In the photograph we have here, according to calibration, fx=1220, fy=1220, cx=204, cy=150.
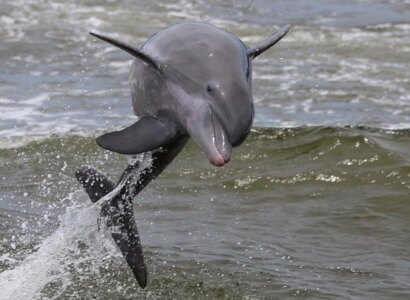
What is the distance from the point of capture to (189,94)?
4.79m

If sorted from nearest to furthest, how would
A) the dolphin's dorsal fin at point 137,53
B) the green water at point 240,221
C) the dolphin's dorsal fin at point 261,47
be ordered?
the dolphin's dorsal fin at point 137,53
the dolphin's dorsal fin at point 261,47
the green water at point 240,221

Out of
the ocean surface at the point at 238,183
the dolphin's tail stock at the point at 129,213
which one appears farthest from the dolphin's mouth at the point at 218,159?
the ocean surface at the point at 238,183

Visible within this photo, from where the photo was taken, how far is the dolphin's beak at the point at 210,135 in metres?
4.54

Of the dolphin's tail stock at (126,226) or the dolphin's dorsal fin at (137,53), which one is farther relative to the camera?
the dolphin's tail stock at (126,226)

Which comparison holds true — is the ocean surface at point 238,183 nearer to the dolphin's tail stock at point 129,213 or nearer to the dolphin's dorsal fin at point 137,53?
the dolphin's tail stock at point 129,213

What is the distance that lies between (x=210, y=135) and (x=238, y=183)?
14.8 ft

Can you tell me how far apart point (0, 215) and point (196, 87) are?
3716 mm

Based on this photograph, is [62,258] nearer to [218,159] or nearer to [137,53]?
[137,53]

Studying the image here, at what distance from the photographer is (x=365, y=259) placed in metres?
7.41

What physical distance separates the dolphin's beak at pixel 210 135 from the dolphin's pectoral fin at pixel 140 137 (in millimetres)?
109

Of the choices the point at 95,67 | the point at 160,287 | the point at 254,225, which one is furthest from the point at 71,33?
the point at 160,287

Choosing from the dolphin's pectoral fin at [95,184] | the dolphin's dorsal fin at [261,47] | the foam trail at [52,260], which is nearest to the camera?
the dolphin's dorsal fin at [261,47]

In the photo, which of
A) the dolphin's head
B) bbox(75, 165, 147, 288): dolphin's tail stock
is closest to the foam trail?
bbox(75, 165, 147, 288): dolphin's tail stock

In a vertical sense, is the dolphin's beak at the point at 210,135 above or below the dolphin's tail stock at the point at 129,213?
above
